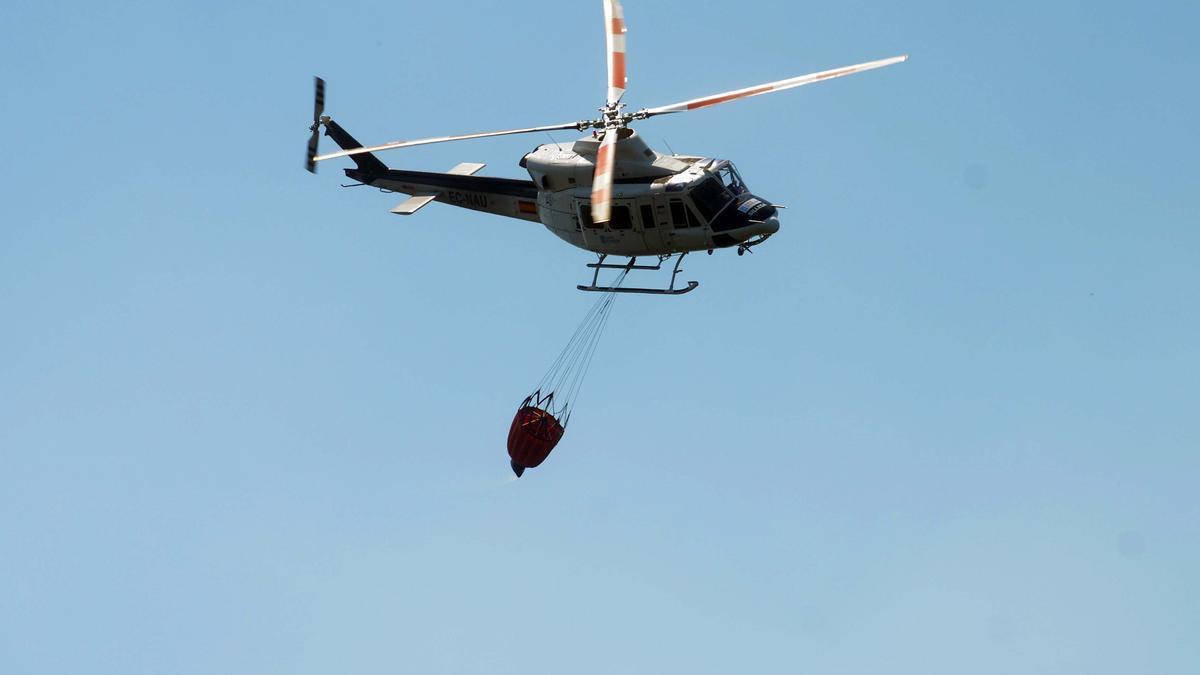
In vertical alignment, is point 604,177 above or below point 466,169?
above

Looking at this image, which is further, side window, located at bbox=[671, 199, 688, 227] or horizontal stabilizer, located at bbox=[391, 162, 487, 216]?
horizontal stabilizer, located at bbox=[391, 162, 487, 216]

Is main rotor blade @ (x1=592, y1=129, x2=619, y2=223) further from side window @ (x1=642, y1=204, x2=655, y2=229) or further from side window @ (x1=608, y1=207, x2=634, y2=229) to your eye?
side window @ (x1=642, y1=204, x2=655, y2=229)

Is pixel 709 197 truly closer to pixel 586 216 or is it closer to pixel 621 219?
pixel 621 219

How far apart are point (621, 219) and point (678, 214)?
3.74 ft

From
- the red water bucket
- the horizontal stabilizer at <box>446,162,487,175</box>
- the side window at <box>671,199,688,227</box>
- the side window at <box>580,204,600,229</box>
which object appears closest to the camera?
the side window at <box>671,199,688,227</box>

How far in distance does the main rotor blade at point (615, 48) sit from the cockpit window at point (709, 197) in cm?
250

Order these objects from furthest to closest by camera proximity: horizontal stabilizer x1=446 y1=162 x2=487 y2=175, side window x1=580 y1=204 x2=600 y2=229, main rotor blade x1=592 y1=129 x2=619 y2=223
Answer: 1. horizontal stabilizer x1=446 y1=162 x2=487 y2=175
2. side window x1=580 y1=204 x2=600 y2=229
3. main rotor blade x1=592 y1=129 x2=619 y2=223

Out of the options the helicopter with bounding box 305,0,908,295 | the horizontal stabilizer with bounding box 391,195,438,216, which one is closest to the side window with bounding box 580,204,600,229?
the helicopter with bounding box 305,0,908,295

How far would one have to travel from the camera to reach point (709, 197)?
28.4 meters

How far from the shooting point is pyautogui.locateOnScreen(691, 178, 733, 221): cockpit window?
28328mm

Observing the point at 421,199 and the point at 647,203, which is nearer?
the point at 647,203

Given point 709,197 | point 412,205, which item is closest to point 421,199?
point 412,205

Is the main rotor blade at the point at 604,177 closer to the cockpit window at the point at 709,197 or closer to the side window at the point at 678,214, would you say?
the side window at the point at 678,214

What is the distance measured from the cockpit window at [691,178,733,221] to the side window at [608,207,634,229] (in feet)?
4.41
